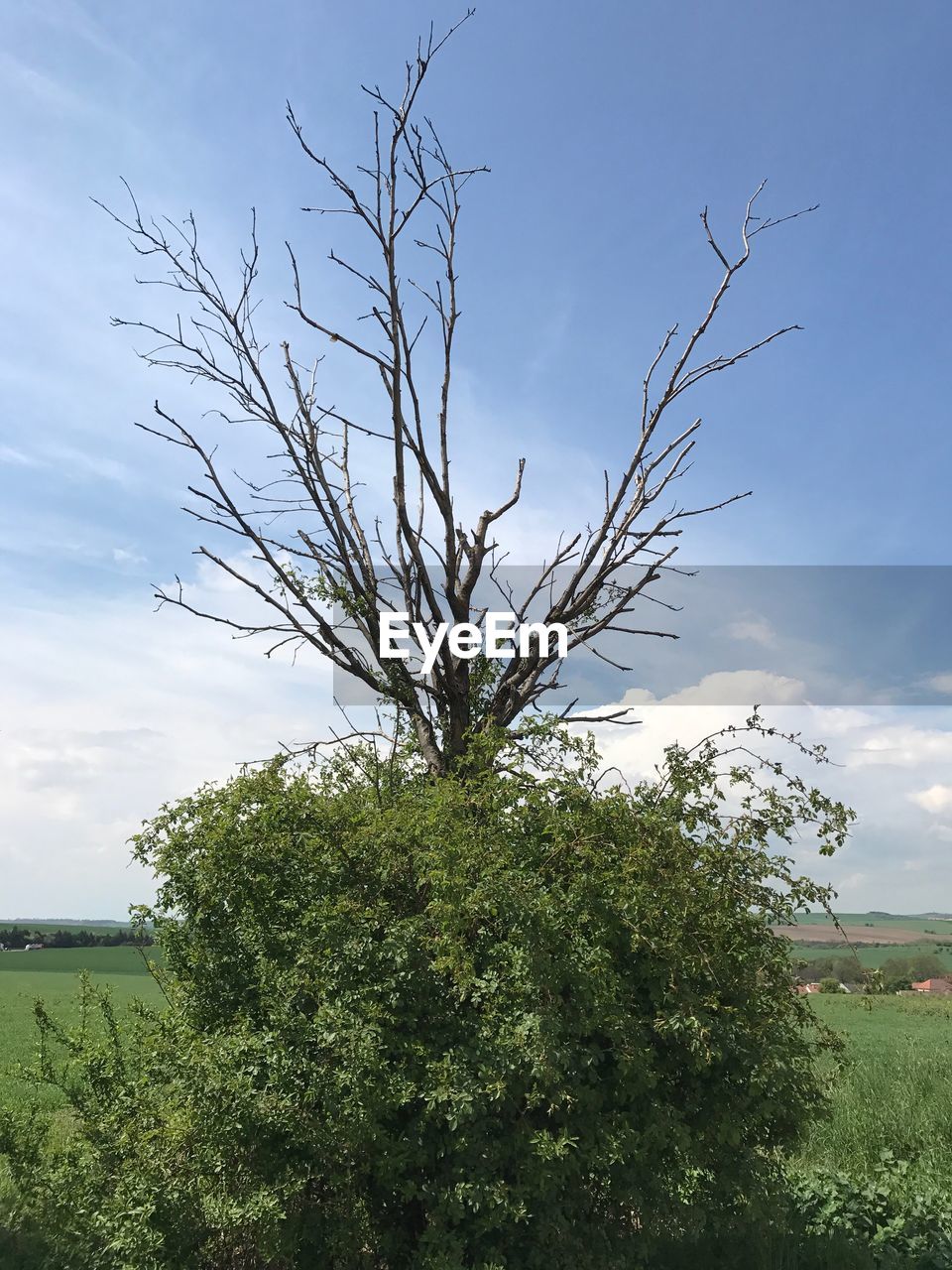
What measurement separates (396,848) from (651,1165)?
1.98 m

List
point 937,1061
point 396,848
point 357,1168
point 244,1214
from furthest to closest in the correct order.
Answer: point 937,1061
point 396,848
point 357,1168
point 244,1214

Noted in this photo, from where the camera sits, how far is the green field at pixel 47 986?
1362cm

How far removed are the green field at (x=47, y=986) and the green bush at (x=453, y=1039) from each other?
172cm

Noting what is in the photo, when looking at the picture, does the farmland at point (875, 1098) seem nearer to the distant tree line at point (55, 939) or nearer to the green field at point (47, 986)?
the green field at point (47, 986)

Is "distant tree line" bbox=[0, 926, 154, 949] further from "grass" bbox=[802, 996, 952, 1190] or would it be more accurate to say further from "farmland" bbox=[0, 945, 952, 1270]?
"grass" bbox=[802, 996, 952, 1190]

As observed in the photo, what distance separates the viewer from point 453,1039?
4.36 meters

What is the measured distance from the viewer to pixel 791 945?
16.9 ft

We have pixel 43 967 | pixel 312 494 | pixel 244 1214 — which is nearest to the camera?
pixel 244 1214

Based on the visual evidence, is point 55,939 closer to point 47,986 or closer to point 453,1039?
point 47,986

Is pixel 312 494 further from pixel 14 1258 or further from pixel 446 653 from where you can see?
pixel 14 1258

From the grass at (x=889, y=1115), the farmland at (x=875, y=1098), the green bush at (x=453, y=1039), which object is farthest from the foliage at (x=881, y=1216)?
the green bush at (x=453, y=1039)

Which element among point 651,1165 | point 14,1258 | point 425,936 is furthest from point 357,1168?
point 14,1258

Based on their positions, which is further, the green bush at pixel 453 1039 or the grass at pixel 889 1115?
the grass at pixel 889 1115

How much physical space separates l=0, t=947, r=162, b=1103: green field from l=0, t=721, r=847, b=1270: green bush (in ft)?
5.64
